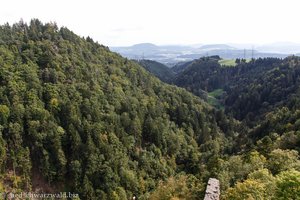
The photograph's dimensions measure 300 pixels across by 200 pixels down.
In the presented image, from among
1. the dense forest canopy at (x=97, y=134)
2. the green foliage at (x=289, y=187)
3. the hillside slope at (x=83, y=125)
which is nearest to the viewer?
the green foliage at (x=289, y=187)

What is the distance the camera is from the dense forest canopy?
3533 inches

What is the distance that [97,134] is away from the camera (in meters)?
106

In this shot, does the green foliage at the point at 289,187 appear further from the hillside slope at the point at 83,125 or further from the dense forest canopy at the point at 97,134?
the hillside slope at the point at 83,125

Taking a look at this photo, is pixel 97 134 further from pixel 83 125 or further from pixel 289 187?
pixel 289 187

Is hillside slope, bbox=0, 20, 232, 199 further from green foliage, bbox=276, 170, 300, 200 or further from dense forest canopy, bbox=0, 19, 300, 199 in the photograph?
green foliage, bbox=276, 170, 300, 200

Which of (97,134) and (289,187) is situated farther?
(97,134)

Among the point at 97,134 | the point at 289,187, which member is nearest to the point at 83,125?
the point at 97,134

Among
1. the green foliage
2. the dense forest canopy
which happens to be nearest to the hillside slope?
the dense forest canopy

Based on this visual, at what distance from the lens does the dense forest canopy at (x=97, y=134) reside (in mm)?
89750

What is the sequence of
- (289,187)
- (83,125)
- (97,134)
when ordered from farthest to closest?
1. (83,125)
2. (97,134)
3. (289,187)

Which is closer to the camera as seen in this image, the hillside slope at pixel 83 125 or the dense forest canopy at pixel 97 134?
the dense forest canopy at pixel 97 134

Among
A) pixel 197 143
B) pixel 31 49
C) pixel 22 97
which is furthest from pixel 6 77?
pixel 197 143

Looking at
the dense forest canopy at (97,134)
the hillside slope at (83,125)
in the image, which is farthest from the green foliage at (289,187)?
the hillside slope at (83,125)

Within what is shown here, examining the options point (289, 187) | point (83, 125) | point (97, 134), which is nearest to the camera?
point (289, 187)
